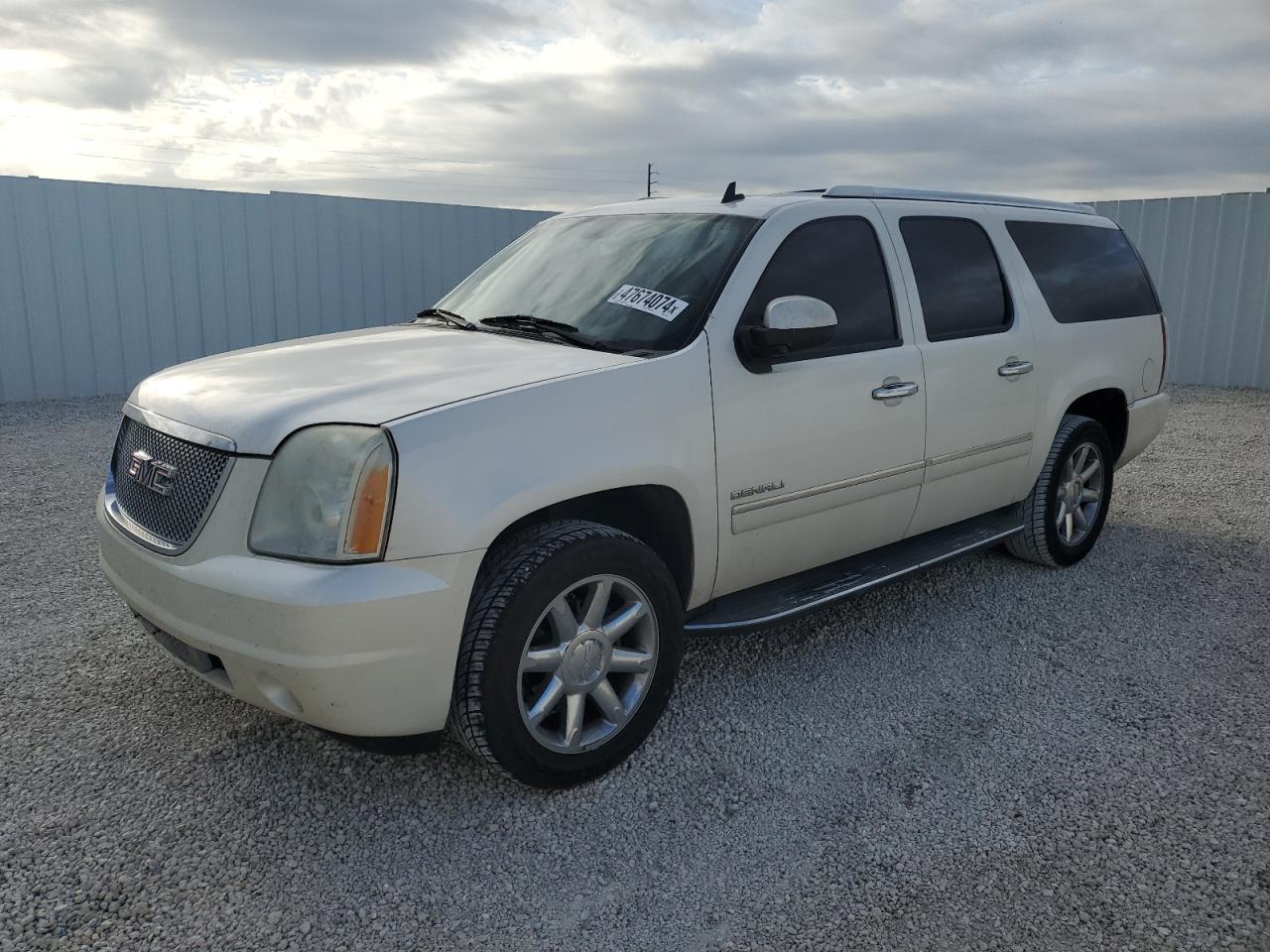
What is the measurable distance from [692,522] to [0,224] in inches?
435

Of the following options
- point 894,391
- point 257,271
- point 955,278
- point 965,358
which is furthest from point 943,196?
point 257,271

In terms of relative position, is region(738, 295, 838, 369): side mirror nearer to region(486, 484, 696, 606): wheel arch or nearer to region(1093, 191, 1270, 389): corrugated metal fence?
region(486, 484, 696, 606): wheel arch

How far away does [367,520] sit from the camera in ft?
8.62

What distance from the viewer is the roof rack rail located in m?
4.20

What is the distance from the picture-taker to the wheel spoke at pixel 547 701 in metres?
2.96

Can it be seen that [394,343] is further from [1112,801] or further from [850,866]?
[1112,801]

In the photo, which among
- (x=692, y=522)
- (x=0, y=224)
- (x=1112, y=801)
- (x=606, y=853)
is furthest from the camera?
(x=0, y=224)

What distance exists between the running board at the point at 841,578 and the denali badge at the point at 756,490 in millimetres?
435

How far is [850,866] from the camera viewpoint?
276cm

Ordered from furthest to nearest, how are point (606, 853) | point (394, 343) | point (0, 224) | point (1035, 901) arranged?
point (0, 224), point (394, 343), point (606, 853), point (1035, 901)

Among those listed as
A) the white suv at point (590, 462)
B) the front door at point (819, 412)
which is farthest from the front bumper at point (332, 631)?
the front door at point (819, 412)

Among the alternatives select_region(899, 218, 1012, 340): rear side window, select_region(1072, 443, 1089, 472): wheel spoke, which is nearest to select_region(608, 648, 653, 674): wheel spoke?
select_region(899, 218, 1012, 340): rear side window

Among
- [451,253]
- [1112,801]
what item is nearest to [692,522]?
[1112,801]

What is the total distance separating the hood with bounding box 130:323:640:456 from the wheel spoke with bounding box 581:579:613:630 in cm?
66
